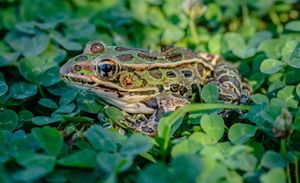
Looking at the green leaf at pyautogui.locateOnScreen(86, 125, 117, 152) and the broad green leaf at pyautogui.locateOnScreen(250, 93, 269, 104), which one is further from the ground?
the broad green leaf at pyautogui.locateOnScreen(250, 93, 269, 104)

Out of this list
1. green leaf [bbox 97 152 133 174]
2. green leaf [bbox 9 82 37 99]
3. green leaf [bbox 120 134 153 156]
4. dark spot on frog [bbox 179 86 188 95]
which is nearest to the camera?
green leaf [bbox 97 152 133 174]

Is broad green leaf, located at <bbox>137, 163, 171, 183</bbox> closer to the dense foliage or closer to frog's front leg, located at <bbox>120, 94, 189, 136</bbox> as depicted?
the dense foliage

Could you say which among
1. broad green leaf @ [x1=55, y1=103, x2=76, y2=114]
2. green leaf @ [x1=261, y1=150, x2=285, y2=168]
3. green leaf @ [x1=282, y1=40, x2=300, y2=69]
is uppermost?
green leaf @ [x1=282, y1=40, x2=300, y2=69]

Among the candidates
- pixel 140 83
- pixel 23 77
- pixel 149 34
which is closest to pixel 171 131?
pixel 140 83

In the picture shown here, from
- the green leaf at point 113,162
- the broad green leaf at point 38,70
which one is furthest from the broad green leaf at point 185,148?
the broad green leaf at point 38,70

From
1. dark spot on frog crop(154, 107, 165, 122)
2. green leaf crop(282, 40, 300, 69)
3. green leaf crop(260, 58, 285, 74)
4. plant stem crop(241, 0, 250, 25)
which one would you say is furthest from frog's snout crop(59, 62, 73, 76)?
plant stem crop(241, 0, 250, 25)

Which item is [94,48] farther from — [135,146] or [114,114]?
[135,146]

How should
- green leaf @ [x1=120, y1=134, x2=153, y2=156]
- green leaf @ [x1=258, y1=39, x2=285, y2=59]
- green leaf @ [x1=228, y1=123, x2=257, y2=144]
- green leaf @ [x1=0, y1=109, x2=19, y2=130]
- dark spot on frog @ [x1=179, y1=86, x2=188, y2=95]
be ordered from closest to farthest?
green leaf @ [x1=120, y1=134, x2=153, y2=156]
green leaf @ [x1=228, y1=123, x2=257, y2=144]
green leaf @ [x1=0, y1=109, x2=19, y2=130]
dark spot on frog @ [x1=179, y1=86, x2=188, y2=95]
green leaf @ [x1=258, y1=39, x2=285, y2=59]
